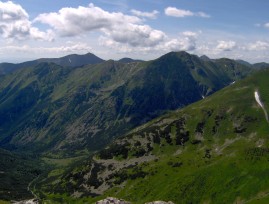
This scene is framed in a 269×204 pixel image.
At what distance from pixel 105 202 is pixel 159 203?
67.5ft

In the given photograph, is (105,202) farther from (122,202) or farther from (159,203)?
(159,203)

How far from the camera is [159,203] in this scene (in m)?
142

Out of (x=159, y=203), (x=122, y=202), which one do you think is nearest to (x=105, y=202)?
(x=122, y=202)

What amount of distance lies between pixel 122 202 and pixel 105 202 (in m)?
7.25

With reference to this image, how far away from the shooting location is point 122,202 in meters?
141

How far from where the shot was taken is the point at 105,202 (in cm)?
13725

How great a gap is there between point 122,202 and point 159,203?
13.9m
